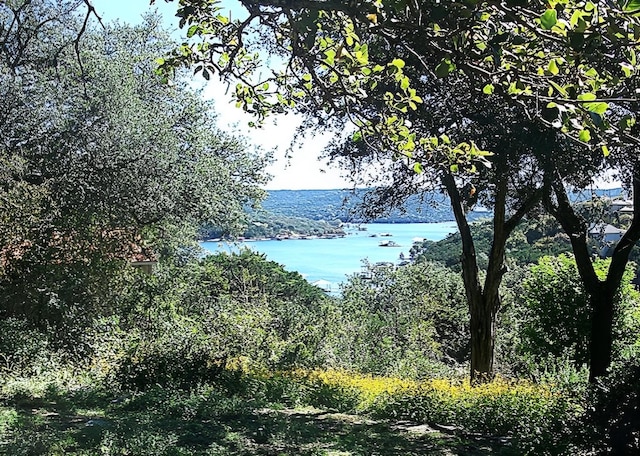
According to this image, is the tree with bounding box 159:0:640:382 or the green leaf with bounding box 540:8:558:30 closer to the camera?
the green leaf with bounding box 540:8:558:30

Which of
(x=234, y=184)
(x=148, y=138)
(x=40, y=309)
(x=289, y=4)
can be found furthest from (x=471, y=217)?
(x=289, y=4)

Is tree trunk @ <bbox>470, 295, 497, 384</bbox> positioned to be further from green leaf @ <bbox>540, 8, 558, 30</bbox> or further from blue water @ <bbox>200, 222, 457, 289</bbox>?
green leaf @ <bbox>540, 8, 558, 30</bbox>

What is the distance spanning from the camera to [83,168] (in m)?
9.69

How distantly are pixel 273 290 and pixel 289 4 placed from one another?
49.1ft

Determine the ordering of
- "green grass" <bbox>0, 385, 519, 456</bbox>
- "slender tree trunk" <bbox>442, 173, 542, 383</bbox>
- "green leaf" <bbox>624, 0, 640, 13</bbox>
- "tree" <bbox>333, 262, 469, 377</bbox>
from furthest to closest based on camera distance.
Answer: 1. "tree" <bbox>333, 262, 469, 377</bbox>
2. "slender tree trunk" <bbox>442, 173, 542, 383</bbox>
3. "green grass" <bbox>0, 385, 519, 456</bbox>
4. "green leaf" <bbox>624, 0, 640, 13</bbox>

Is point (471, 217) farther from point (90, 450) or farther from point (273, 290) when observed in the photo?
point (90, 450)

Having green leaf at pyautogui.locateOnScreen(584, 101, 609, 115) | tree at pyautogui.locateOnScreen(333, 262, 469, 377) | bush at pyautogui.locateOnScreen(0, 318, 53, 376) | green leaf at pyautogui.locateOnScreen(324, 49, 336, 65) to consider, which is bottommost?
tree at pyautogui.locateOnScreen(333, 262, 469, 377)

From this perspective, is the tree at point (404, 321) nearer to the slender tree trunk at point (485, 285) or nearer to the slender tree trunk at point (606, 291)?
the slender tree trunk at point (485, 285)

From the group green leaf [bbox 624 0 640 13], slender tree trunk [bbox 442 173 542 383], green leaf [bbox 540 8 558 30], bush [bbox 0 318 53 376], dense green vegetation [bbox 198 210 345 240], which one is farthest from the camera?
dense green vegetation [bbox 198 210 345 240]

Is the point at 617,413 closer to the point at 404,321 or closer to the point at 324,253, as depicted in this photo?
the point at 404,321

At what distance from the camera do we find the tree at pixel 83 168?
9.20 meters

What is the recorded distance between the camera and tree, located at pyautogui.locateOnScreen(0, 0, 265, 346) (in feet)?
30.2

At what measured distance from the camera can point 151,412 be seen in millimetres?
6477

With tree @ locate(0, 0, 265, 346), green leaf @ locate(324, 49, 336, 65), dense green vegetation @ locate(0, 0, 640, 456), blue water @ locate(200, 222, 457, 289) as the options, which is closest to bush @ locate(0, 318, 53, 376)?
dense green vegetation @ locate(0, 0, 640, 456)
